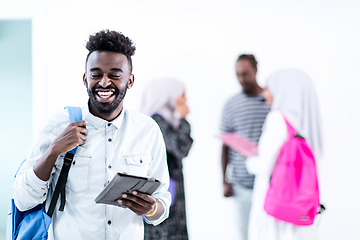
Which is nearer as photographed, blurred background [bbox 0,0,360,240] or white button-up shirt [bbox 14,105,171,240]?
white button-up shirt [bbox 14,105,171,240]

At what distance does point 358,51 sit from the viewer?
8.77 ft

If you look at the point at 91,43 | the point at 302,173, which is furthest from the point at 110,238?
the point at 302,173

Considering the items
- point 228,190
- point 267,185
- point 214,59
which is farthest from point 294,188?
point 214,59

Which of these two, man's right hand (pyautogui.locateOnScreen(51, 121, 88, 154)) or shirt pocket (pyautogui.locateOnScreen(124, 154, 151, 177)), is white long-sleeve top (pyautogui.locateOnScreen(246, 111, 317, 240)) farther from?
man's right hand (pyautogui.locateOnScreen(51, 121, 88, 154))

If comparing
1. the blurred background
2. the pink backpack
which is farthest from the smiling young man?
the blurred background

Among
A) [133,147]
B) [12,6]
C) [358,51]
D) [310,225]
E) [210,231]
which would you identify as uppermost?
[12,6]

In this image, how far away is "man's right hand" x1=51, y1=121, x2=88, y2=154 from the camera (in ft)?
3.50

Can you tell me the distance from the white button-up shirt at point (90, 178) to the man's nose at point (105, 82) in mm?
127

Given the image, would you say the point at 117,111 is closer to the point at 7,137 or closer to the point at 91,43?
the point at 91,43

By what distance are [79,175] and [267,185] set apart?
165 cm

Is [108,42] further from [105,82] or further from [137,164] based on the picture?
[137,164]

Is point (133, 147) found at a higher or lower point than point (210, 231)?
higher

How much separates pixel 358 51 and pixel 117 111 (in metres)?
2.32

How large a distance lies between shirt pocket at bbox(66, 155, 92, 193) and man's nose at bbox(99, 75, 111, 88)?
29cm
